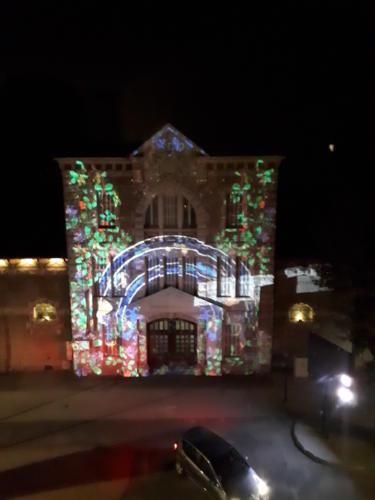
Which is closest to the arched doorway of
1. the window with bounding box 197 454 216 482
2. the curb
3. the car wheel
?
the curb

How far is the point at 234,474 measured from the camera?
1232 cm

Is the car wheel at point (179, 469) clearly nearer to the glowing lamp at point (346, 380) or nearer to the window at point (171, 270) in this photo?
the glowing lamp at point (346, 380)

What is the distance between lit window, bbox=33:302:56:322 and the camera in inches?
822

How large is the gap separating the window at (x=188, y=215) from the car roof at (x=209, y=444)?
9.14m

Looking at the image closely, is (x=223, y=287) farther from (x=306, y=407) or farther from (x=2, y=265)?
(x=2, y=265)

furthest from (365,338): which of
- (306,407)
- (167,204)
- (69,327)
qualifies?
(69,327)

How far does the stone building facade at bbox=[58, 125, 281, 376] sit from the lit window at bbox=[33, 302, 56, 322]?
1470 millimetres

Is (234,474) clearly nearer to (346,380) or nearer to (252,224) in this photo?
(346,380)

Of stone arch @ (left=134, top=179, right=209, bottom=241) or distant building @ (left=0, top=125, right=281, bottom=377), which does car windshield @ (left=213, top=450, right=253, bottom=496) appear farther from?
stone arch @ (left=134, top=179, right=209, bottom=241)

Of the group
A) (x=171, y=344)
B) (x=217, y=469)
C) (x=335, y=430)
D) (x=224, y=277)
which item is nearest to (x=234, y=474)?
(x=217, y=469)

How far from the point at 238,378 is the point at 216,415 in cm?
339

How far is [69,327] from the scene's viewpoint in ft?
68.7

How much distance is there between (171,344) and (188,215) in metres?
6.54

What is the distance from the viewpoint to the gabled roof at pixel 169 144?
722 inches
